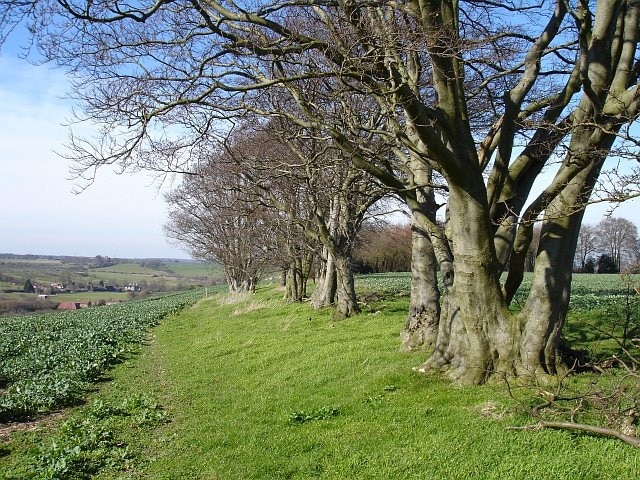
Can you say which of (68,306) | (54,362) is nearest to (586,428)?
(54,362)

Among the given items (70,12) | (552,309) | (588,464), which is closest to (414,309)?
(552,309)

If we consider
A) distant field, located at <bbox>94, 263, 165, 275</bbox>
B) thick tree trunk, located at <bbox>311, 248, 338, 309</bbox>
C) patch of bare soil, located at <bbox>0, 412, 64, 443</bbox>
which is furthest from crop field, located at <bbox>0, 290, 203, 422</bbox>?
distant field, located at <bbox>94, 263, 165, 275</bbox>

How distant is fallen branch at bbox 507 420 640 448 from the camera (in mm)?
5102

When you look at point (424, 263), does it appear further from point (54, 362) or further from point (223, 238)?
point (223, 238)

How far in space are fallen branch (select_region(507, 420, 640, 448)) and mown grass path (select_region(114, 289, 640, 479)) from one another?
9 cm

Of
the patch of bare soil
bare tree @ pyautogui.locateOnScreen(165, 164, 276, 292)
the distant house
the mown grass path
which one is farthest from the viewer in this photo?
the distant house

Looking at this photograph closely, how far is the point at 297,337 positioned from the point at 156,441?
775 centimetres

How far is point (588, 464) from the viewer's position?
5.18 m

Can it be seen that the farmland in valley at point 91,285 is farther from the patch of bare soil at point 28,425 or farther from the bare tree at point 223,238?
the patch of bare soil at point 28,425

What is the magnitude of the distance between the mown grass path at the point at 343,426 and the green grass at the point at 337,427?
0.02 metres

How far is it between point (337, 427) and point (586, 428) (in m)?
3.10

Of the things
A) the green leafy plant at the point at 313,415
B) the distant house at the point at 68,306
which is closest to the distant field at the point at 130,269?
the distant house at the point at 68,306

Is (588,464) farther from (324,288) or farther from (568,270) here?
(324,288)

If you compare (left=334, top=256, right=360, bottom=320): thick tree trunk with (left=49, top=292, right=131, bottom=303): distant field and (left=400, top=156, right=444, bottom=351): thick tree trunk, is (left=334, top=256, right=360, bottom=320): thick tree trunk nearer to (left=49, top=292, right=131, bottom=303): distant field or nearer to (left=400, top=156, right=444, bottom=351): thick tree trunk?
(left=400, top=156, right=444, bottom=351): thick tree trunk
